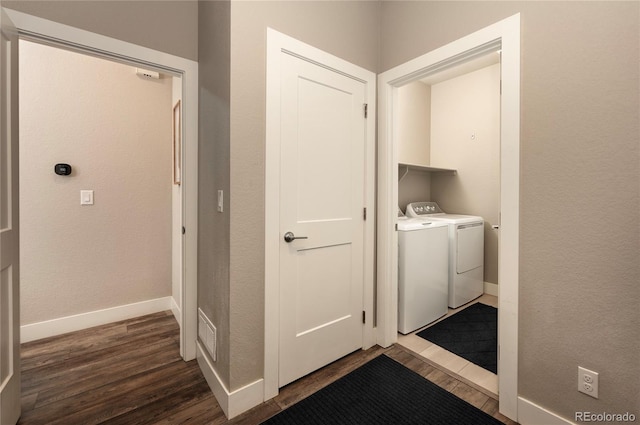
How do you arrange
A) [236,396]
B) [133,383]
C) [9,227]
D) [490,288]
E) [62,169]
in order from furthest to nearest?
[490,288], [62,169], [133,383], [236,396], [9,227]

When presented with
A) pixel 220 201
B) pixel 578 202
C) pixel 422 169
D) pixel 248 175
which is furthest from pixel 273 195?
pixel 422 169

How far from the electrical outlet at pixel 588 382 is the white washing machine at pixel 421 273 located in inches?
45.7

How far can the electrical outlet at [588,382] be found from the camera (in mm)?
1227

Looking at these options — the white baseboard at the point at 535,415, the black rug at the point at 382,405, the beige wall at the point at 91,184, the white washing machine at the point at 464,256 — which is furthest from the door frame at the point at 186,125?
the white washing machine at the point at 464,256

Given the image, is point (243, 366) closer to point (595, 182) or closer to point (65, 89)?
point (595, 182)

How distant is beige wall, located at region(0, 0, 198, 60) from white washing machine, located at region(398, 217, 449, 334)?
207cm

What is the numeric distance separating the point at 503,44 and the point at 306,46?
1083 millimetres

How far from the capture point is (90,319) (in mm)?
2512

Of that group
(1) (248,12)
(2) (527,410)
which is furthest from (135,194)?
(2) (527,410)

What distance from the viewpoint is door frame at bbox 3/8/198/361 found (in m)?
1.54

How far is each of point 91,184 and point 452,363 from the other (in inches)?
130

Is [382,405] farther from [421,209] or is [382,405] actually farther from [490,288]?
[490,288]

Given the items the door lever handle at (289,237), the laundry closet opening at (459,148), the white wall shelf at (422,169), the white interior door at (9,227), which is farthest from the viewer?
the laundry closet opening at (459,148)

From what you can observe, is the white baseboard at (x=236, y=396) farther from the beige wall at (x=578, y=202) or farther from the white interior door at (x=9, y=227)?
the beige wall at (x=578, y=202)
